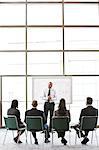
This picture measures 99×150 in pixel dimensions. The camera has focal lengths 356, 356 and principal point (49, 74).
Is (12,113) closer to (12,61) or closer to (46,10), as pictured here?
(12,61)

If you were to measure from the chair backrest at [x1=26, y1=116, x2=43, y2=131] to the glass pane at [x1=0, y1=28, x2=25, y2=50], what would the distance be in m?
3.54

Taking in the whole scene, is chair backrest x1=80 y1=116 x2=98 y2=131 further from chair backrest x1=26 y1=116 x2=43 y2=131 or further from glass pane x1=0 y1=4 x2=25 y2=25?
glass pane x1=0 y1=4 x2=25 y2=25

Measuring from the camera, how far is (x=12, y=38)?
33.6ft

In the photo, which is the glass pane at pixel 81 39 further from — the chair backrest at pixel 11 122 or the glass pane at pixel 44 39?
the chair backrest at pixel 11 122

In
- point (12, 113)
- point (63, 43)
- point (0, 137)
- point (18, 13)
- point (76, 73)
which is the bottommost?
point (0, 137)

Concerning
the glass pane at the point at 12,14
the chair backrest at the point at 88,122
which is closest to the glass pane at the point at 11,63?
the glass pane at the point at 12,14

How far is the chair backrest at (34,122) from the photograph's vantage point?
705 centimetres

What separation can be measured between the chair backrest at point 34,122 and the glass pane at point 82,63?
335 centimetres

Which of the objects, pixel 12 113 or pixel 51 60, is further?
pixel 51 60

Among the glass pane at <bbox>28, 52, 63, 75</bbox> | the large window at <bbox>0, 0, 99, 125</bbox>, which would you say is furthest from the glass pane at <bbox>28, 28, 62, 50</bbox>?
the glass pane at <bbox>28, 52, 63, 75</bbox>

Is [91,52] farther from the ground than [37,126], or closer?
farther from the ground

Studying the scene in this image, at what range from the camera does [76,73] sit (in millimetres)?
10258

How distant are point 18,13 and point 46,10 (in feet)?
2.66

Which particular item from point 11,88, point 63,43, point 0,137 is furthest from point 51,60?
point 0,137
